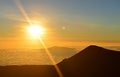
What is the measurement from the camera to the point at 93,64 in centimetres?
5000

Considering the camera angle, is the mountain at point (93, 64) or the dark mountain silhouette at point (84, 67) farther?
the dark mountain silhouette at point (84, 67)

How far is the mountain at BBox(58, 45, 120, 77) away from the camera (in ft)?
155

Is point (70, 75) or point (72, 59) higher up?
point (72, 59)

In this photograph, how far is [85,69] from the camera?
49.7 meters

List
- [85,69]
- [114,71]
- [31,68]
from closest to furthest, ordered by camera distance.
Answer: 1. [114,71]
2. [85,69]
3. [31,68]

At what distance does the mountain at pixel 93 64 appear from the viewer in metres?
47.1

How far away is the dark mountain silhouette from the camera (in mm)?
47562

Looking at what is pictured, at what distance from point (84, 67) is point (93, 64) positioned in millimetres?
1768

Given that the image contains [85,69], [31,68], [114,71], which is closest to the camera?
[114,71]

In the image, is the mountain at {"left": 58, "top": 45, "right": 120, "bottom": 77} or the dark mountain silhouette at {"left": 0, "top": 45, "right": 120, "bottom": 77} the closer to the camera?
the mountain at {"left": 58, "top": 45, "right": 120, "bottom": 77}

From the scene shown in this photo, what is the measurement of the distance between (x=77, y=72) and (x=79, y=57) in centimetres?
546

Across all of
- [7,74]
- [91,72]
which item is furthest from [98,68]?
[7,74]

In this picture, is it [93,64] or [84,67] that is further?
[84,67]

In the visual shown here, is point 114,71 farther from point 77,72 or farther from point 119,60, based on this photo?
point 77,72
